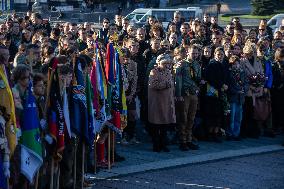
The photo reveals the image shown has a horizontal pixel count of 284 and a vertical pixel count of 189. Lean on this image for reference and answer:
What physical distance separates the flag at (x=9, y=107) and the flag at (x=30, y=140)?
1.15 feet

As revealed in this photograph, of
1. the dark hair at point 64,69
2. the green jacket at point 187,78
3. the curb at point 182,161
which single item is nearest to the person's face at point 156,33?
the green jacket at point 187,78

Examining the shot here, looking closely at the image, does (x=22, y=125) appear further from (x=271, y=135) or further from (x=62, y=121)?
(x=271, y=135)

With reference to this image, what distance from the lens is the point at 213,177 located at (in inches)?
419

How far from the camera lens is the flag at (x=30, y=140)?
809cm

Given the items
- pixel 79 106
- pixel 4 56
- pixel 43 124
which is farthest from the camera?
pixel 79 106

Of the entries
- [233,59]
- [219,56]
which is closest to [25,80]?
[219,56]

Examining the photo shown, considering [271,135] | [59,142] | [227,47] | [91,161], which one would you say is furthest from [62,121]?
[271,135]

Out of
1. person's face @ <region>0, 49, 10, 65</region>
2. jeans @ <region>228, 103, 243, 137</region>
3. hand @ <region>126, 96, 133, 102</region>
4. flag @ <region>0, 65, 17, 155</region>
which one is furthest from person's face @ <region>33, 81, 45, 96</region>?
jeans @ <region>228, 103, 243, 137</region>

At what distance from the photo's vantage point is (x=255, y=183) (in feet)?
34.0

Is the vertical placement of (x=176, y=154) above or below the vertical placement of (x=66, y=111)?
below

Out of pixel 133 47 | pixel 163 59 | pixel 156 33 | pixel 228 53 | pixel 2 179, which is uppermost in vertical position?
pixel 156 33

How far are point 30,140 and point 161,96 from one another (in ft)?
14.3

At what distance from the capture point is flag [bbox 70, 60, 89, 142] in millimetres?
9094

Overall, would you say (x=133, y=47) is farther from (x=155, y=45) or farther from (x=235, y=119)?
(x=235, y=119)
